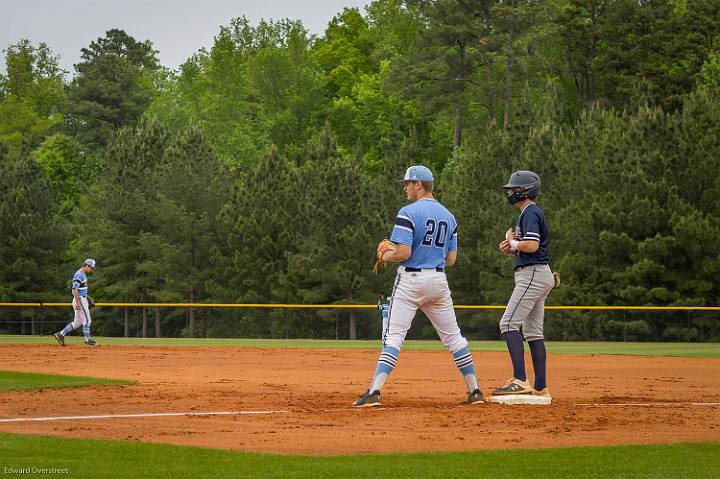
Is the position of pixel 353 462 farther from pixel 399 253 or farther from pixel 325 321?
pixel 325 321

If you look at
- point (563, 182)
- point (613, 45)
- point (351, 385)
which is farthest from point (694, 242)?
point (351, 385)

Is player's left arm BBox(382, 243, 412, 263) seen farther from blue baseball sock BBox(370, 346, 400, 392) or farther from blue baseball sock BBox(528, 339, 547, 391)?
blue baseball sock BBox(528, 339, 547, 391)

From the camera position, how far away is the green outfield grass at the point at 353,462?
24.4ft

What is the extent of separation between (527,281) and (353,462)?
4023 millimetres

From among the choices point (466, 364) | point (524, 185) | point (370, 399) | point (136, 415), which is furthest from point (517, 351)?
point (136, 415)

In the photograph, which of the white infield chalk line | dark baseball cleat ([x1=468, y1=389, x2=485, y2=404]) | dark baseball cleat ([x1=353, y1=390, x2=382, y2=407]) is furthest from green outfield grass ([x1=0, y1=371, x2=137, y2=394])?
dark baseball cleat ([x1=468, y1=389, x2=485, y2=404])

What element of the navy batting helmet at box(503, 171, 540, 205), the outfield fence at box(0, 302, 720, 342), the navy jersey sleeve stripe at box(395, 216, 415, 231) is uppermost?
the navy batting helmet at box(503, 171, 540, 205)

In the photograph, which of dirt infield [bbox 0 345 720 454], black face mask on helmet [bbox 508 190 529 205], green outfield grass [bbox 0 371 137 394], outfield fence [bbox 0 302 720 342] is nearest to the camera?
dirt infield [bbox 0 345 720 454]

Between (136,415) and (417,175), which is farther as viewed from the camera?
(417,175)

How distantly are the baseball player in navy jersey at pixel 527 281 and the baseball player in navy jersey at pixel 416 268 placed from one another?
662 millimetres

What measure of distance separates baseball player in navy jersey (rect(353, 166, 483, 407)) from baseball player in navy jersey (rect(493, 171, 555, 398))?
662mm

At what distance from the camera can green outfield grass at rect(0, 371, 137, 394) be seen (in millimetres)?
14688

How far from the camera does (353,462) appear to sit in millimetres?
7938

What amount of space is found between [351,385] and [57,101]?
85.4 m
